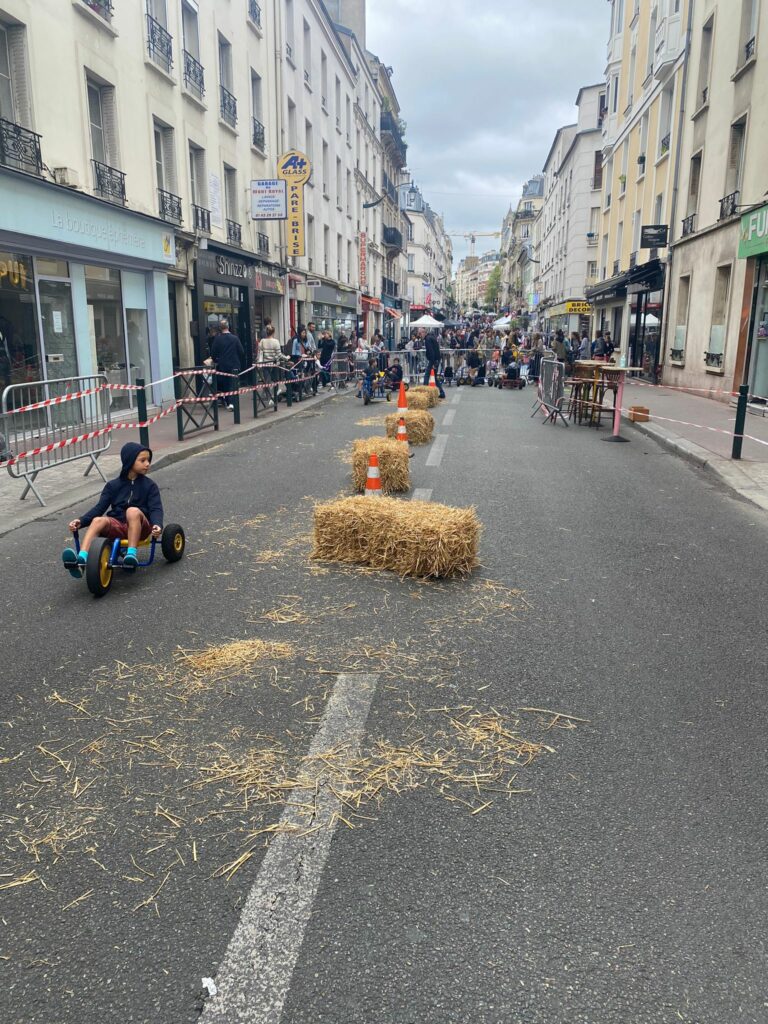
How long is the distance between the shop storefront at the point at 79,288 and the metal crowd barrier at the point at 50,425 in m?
3.45

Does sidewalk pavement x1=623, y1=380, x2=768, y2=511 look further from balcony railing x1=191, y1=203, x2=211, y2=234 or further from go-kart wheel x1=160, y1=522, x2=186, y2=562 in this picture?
balcony railing x1=191, y1=203, x2=211, y2=234

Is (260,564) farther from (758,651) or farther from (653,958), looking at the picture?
(653,958)

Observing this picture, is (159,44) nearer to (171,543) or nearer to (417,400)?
(417,400)

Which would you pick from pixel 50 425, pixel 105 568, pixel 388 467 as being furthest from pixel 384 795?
pixel 50 425

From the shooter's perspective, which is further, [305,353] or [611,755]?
[305,353]

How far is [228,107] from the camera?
71.8ft

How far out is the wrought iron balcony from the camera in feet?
76.5

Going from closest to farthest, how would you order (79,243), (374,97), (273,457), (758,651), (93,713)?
1. (93,713)
2. (758,651)
3. (273,457)
4. (79,243)
5. (374,97)

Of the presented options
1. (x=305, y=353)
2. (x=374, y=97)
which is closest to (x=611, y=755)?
(x=305, y=353)

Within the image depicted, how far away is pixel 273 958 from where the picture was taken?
7.22ft

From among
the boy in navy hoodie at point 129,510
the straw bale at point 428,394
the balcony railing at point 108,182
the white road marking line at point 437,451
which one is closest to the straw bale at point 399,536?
the boy in navy hoodie at point 129,510

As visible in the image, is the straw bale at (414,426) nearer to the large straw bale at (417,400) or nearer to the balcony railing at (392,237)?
the large straw bale at (417,400)

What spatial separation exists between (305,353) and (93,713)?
20388 millimetres

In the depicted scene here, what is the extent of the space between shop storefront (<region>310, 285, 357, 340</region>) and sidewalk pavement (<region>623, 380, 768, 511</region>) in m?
15.7
